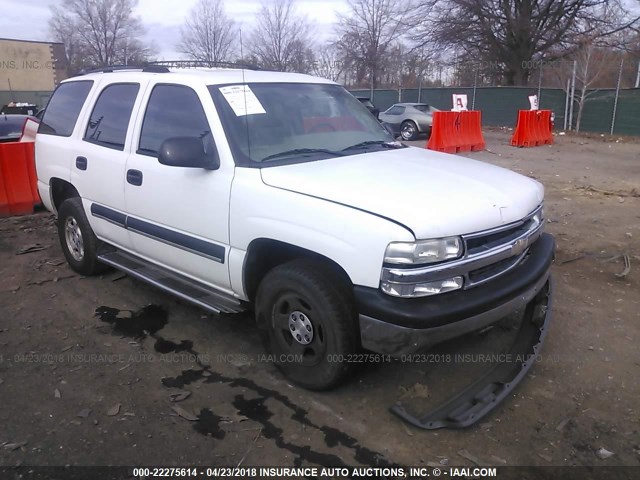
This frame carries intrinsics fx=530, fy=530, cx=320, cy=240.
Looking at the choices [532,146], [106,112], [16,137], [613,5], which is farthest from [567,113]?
[106,112]

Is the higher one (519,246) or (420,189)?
(420,189)

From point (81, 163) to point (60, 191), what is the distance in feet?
2.80

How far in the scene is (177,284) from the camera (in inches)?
159

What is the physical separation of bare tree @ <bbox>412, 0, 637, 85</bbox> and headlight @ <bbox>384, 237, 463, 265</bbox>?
32622 mm

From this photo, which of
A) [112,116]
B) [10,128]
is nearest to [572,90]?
[10,128]

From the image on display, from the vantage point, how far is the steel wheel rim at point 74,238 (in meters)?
5.24

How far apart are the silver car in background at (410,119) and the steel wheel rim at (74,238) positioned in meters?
15.9

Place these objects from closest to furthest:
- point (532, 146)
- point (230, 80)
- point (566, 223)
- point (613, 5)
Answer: point (230, 80), point (566, 223), point (532, 146), point (613, 5)

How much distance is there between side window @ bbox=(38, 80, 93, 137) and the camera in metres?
5.05

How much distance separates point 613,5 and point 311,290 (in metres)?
34.4

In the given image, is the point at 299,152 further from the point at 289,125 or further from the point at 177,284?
the point at 177,284

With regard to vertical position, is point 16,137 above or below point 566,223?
above

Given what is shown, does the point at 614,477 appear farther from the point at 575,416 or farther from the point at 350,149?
the point at 350,149

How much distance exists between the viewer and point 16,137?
10898mm
